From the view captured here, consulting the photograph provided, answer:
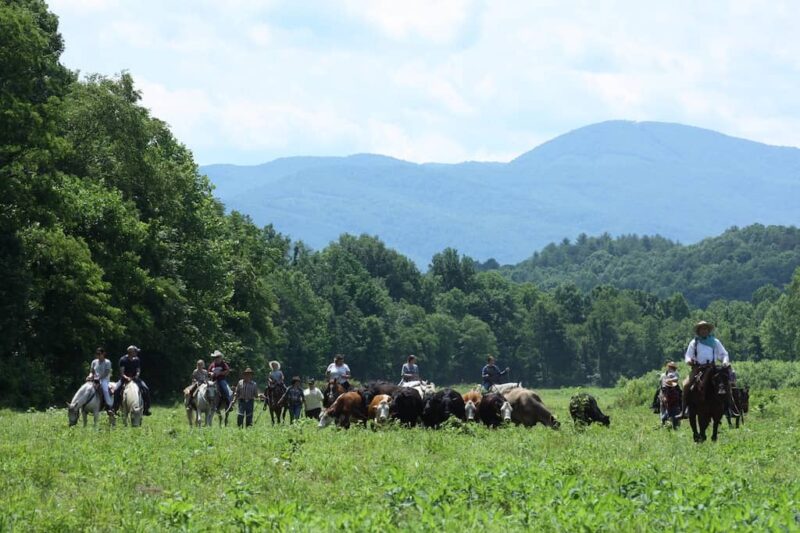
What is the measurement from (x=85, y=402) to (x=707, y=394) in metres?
14.6

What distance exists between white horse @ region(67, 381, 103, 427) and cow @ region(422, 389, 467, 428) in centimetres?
805

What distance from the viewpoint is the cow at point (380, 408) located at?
27.9 metres

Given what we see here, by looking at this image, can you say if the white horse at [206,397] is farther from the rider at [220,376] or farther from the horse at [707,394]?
the horse at [707,394]

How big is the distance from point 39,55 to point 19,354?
10823 mm

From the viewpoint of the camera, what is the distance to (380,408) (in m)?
28.2

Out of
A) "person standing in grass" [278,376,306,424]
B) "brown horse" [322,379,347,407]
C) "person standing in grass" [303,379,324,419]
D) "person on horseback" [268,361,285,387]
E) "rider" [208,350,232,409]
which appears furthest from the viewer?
"person on horseback" [268,361,285,387]

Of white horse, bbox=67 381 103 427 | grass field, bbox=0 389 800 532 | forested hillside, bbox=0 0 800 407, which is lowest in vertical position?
grass field, bbox=0 389 800 532

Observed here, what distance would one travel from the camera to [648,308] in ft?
593

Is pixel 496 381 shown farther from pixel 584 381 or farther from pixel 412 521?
pixel 584 381

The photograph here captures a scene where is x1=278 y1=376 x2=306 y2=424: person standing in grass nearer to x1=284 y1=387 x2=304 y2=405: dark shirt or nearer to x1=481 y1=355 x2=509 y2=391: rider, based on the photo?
x1=284 y1=387 x2=304 y2=405: dark shirt

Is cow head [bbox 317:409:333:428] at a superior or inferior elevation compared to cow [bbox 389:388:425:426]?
inferior

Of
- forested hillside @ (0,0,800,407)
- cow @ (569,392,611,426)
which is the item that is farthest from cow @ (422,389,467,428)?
forested hillside @ (0,0,800,407)

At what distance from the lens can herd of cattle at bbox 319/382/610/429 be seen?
28219 mm

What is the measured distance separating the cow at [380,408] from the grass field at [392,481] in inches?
104
